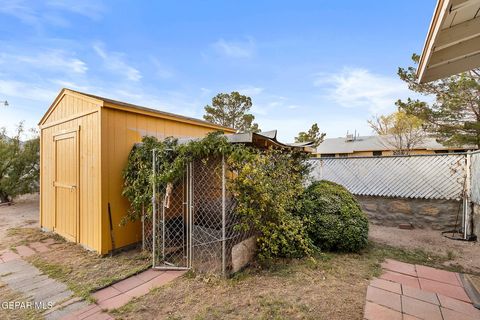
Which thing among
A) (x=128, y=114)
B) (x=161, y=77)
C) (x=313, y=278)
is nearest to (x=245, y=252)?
(x=313, y=278)

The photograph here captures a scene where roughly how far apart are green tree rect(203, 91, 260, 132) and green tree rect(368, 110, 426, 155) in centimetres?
1007

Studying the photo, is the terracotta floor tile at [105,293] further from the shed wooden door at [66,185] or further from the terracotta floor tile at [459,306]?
the terracotta floor tile at [459,306]

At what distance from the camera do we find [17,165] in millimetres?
8672

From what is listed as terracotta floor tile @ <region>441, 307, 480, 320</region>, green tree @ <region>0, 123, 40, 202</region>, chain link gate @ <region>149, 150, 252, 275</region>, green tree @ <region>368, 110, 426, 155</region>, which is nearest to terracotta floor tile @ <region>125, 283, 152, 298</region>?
chain link gate @ <region>149, 150, 252, 275</region>

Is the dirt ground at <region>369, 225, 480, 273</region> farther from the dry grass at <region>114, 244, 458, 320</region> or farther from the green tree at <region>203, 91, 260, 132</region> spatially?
the green tree at <region>203, 91, 260, 132</region>

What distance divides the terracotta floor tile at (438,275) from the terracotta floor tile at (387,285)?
58 centimetres

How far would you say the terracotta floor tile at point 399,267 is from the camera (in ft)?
10.4

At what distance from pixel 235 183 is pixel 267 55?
6497mm

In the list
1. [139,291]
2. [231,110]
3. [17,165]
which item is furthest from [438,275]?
[231,110]

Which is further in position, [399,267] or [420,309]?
[399,267]

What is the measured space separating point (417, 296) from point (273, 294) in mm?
1615

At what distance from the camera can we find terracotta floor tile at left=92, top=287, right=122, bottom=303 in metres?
2.65

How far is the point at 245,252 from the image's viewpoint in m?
3.31

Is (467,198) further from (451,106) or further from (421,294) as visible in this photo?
(451,106)
